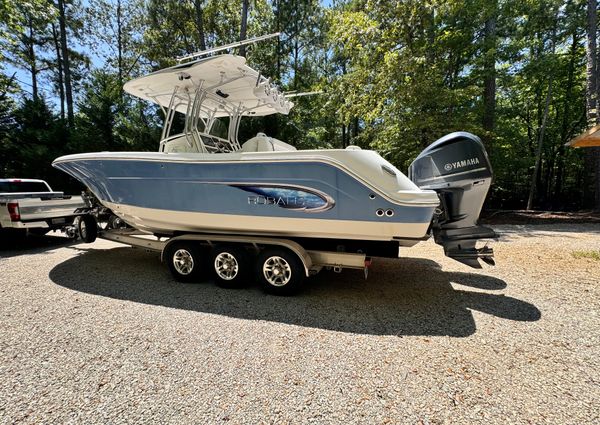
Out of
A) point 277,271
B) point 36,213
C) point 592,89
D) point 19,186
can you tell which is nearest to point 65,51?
point 19,186

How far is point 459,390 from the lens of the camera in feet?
7.06

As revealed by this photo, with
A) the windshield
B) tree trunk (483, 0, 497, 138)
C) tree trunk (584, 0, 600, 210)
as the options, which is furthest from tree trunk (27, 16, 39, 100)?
tree trunk (584, 0, 600, 210)

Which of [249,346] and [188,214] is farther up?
[188,214]

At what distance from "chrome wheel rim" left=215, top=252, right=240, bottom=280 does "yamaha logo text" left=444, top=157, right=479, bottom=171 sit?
10.9 feet

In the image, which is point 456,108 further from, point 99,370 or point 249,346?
point 99,370

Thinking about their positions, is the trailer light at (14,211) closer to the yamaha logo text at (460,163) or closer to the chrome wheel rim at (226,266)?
the chrome wheel rim at (226,266)

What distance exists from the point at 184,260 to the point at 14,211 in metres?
4.33

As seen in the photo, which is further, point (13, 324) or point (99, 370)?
point (13, 324)

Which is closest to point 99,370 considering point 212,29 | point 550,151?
point 212,29

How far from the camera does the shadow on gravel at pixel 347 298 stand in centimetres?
321

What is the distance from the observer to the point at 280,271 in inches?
154

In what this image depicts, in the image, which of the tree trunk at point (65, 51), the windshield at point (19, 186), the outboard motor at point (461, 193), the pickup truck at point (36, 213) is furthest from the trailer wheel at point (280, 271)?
the tree trunk at point (65, 51)

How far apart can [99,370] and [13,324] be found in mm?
1646

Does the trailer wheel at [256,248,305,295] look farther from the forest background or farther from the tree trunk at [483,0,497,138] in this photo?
the tree trunk at [483,0,497,138]
